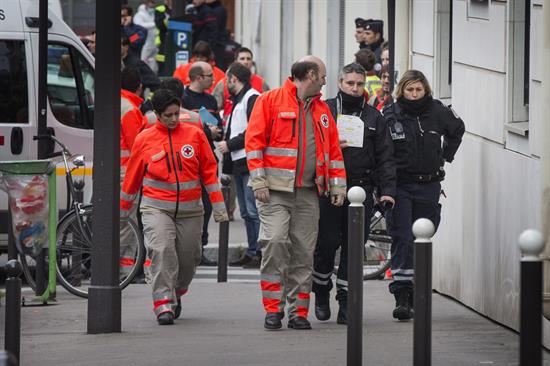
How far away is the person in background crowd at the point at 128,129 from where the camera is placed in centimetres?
1292

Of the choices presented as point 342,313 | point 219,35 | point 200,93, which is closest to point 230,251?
point 200,93

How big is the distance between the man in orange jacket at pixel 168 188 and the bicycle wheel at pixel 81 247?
6.34 feet

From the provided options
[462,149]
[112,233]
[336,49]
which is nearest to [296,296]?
[112,233]

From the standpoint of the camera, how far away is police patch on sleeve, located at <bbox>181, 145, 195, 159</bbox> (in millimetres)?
10766

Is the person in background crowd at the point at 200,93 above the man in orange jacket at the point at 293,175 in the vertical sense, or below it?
above

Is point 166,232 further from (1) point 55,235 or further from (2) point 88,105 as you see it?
(2) point 88,105

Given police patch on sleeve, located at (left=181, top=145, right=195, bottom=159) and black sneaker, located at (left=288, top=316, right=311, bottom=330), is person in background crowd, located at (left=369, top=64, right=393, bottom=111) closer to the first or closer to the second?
police patch on sleeve, located at (left=181, top=145, right=195, bottom=159)

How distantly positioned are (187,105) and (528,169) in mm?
6131

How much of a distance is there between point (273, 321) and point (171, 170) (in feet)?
4.24

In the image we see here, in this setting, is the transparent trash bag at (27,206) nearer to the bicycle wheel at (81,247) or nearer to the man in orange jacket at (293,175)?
the bicycle wheel at (81,247)

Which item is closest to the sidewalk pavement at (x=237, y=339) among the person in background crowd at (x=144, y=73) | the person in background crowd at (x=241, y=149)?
the person in background crowd at (x=241, y=149)

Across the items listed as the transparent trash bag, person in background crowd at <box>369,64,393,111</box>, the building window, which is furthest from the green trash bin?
person in background crowd at <box>369,64,393,111</box>

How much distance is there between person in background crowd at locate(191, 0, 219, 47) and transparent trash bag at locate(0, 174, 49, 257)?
14279 mm

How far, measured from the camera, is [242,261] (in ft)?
51.5
